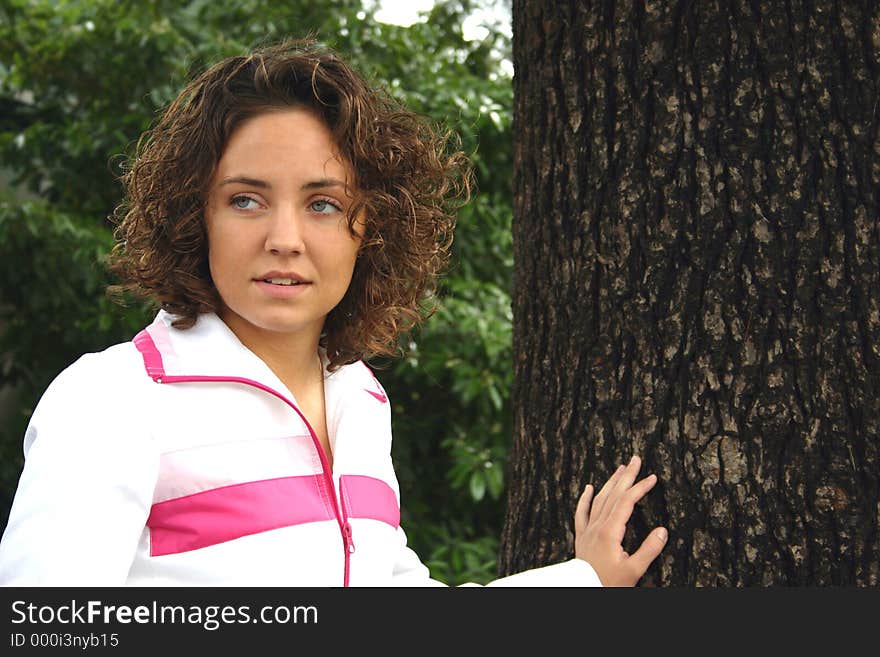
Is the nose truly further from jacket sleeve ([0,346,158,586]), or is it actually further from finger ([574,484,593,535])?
finger ([574,484,593,535])

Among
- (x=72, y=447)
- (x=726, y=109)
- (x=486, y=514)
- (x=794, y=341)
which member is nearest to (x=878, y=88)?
(x=726, y=109)

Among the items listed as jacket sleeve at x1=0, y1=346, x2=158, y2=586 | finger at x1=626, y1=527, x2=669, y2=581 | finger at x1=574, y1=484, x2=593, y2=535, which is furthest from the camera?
finger at x1=574, y1=484, x2=593, y2=535

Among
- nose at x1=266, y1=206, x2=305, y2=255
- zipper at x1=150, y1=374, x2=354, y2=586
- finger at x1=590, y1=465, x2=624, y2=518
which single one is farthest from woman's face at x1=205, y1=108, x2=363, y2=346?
finger at x1=590, y1=465, x2=624, y2=518

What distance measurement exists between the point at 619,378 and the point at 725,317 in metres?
0.22

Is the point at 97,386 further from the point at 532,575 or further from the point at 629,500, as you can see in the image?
the point at 629,500

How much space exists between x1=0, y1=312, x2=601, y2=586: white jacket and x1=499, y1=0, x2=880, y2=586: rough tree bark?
0.40m

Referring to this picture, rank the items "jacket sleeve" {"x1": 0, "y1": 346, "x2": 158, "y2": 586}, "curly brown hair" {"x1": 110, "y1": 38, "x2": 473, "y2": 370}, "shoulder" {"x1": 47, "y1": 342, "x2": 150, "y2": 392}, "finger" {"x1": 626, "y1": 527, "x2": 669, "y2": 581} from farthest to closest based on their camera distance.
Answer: "finger" {"x1": 626, "y1": 527, "x2": 669, "y2": 581}, "curly brown hair" {"x1": 110, "y1": 38, "x2": 473, "y2": 370}, "shoulder" {"x1": 47, "y1": 342, "x2": 150, "y2": 392}, "jacket sleeve" {"x1": 0, "y1": 346, "x2": 158, "y2": 586}

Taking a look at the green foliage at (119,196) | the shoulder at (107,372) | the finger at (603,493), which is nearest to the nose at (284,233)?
the shoulder at (107,372)

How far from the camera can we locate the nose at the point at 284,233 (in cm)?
165

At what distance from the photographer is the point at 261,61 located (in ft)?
5.90

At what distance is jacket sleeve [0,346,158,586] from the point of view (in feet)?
4.74

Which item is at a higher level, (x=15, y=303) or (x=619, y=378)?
(x=15, y=303)

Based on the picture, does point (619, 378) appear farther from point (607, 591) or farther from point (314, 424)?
point (314, 424)

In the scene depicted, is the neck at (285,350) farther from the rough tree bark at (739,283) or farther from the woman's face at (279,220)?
the rough tree bark at (739,283)
